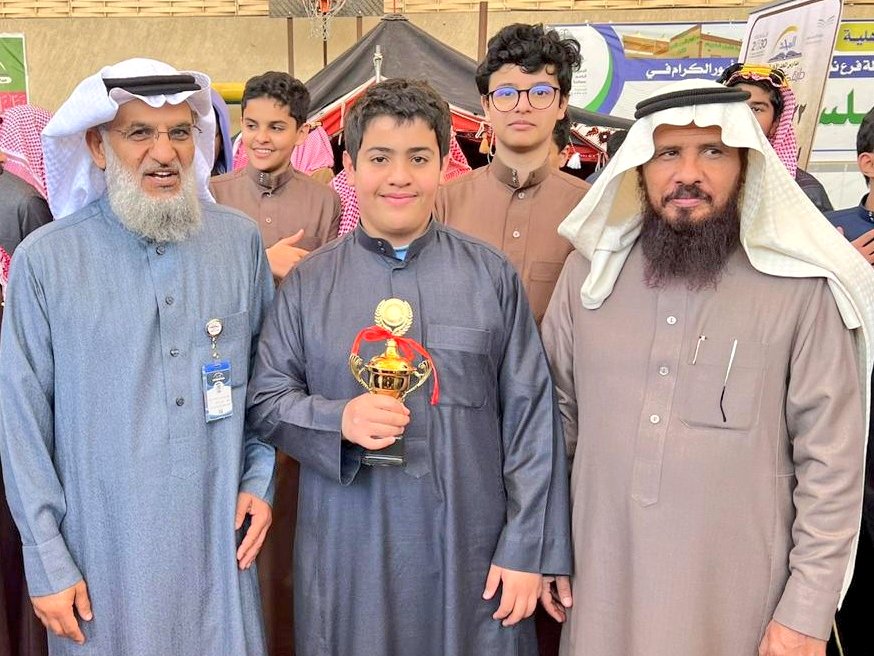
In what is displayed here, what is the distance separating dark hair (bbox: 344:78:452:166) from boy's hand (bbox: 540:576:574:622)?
43.7 inches

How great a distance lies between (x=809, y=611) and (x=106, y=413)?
161cm

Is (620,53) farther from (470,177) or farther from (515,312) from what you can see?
(515,312)

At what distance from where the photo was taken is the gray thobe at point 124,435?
5.74 feet

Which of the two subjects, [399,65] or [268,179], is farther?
[399,65]

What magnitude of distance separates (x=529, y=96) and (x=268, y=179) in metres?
1.45

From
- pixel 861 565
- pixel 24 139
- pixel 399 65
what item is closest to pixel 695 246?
pixel 861 565

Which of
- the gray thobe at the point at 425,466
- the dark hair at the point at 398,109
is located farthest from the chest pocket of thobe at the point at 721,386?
the dark hair at the point at 398,109

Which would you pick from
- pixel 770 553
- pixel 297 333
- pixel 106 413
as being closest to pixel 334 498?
pixel 297 333

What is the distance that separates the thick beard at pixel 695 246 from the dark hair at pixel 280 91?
83.9 inches

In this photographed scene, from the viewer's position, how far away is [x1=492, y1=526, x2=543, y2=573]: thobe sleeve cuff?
1868 mm

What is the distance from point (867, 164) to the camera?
2.71 metres

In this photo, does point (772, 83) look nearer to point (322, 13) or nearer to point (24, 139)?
point (24, 139)

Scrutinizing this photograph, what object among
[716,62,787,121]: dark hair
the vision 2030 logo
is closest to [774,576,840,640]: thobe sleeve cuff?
[716,62,787,121]: dark hair

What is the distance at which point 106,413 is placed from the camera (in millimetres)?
1781
